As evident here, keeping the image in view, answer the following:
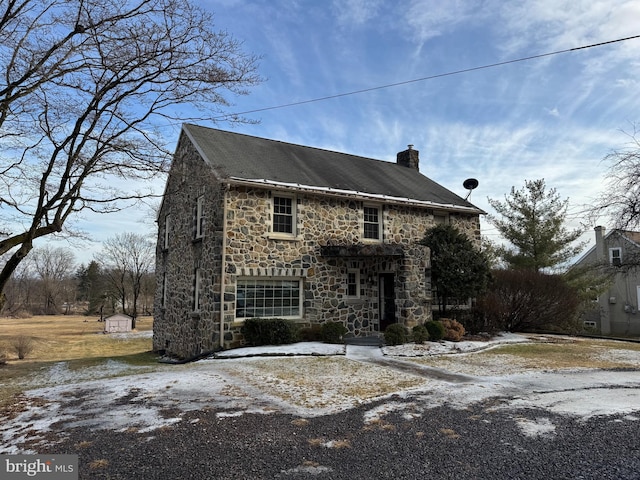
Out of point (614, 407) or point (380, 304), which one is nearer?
point (614, 407)

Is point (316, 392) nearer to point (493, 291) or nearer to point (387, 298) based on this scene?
point (387, 298)

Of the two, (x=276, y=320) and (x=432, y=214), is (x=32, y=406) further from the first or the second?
(x=432, y=214)

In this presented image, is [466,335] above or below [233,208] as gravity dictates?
below

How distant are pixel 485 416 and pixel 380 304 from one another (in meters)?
9.95

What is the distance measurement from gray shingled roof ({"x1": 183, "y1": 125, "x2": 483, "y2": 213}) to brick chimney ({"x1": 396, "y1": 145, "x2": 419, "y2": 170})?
168 centimetres

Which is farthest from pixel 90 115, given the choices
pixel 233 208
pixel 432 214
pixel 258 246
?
pixel 432 214

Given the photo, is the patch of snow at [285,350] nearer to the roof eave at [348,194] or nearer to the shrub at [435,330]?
the shrub at [435,330]

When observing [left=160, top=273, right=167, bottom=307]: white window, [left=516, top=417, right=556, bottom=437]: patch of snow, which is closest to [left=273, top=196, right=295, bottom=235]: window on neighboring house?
[left=160, top=273, right=167, bottom=307]: white window

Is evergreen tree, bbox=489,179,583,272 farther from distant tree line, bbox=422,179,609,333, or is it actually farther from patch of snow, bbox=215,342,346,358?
patch of snow, bbox=215,342,346,358

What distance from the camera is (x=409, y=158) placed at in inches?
874

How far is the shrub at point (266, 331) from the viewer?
12.4m

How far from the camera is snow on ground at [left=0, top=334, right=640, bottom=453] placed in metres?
5.51

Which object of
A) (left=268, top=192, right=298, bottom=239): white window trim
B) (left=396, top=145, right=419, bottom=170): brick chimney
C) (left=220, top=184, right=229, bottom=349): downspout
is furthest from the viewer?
(left=396, top=145, right=419, bottom=170): brick chimney

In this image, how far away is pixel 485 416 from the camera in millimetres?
5543
